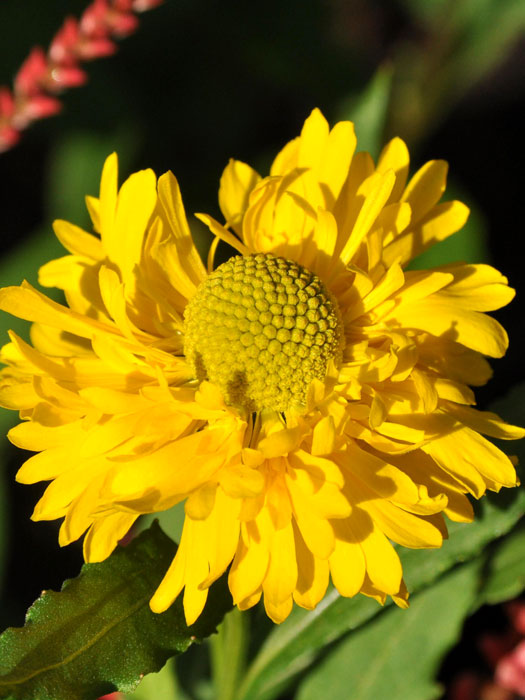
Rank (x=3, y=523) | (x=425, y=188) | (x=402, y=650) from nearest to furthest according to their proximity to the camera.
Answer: (x=425, y=188) → (x=402, y=650) → (x=3, y=523)

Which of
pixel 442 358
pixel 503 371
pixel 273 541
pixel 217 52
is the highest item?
pixel 217 52

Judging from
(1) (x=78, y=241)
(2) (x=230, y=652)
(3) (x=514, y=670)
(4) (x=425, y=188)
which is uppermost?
(4) (x=425, y=188)

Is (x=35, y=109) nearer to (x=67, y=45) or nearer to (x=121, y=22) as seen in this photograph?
(x=67, y=45)

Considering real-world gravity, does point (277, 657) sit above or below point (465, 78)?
below

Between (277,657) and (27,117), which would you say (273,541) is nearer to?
(277,657)

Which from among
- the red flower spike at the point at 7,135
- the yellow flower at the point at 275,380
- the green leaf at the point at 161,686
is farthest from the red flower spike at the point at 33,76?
the green leaf at the point at 161,686

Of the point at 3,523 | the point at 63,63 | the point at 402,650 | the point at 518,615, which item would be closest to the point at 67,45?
the point at 63,63

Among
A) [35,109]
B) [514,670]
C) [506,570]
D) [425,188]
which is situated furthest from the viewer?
[514,670]

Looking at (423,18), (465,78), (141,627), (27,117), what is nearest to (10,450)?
(27,117)
